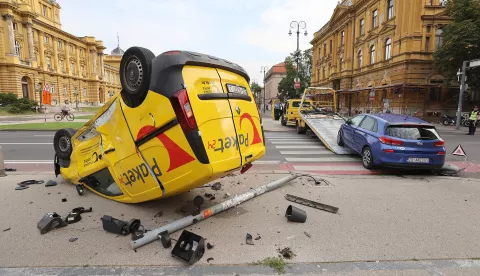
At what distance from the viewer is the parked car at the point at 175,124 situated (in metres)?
3.20

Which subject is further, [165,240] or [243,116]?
[243,116]

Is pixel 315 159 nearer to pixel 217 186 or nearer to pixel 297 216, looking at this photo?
pixel 217 186

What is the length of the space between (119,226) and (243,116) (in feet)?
7.02

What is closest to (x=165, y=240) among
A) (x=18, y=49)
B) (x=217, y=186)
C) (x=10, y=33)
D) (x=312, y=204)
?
(x=217, y=186)

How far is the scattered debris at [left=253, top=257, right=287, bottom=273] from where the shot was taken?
115 inches

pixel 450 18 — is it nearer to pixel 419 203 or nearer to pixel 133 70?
pixel 419 203

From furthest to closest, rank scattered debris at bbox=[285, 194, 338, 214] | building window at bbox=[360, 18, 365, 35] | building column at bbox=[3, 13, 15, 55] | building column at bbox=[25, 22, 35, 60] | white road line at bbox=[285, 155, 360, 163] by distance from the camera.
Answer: building column at bbox=[25, 22, 35, 60], building column at bbox=[3, 13, 15, 55], building window at bbox=[360, 18, 365, 35], white road line at bbox=[285, 155, 360, 163], scattered debris at bbox=[285, 194, 338, 214]

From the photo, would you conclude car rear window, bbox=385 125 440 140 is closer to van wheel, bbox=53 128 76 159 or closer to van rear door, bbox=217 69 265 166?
van rear door, bbox=217 69 265 166

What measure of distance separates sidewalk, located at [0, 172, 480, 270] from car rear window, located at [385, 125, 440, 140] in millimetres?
1514

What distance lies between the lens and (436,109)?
27281 mm

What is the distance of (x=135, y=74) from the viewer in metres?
3.46

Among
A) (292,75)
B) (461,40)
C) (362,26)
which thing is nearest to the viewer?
(461,40)

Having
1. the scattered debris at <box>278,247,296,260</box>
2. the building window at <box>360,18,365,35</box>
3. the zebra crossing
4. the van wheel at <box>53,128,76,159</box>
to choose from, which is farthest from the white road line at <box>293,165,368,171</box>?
the building window at <box>360,18,365,35</box>

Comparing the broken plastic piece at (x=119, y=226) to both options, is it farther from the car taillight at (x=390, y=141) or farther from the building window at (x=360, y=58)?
the building window at (x=360, y=58)
